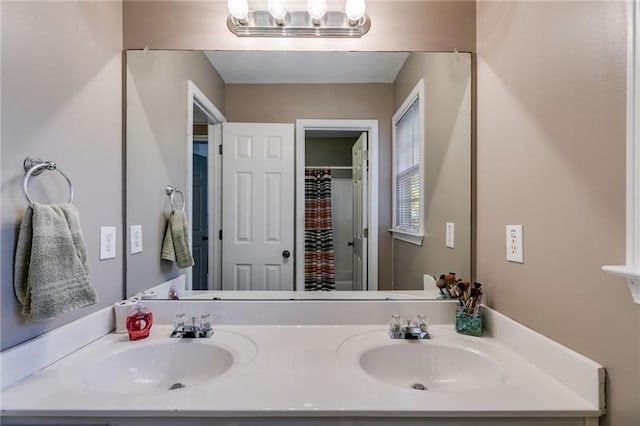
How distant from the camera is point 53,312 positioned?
81 centimetres

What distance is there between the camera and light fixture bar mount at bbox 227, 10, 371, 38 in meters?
1.28

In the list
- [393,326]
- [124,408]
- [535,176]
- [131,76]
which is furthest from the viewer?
[131,76]

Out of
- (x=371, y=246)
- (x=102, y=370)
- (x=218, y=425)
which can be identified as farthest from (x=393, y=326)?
(x=102, y=370)

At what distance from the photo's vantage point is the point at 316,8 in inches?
48.5

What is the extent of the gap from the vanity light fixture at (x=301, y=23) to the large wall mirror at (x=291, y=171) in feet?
0.26

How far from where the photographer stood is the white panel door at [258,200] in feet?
4.66

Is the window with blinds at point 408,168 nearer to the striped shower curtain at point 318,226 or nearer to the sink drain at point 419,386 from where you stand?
the striped shower curtain at point 318,226

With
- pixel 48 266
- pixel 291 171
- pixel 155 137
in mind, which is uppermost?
pixel 155 137

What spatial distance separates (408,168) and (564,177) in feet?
2.22

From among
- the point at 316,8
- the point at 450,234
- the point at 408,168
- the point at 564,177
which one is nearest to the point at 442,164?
the point at 408,168

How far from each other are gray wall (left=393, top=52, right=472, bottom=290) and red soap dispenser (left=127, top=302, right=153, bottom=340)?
38.9 inches

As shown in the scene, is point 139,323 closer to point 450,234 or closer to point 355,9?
point 450,234

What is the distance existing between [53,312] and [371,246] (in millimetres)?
1151

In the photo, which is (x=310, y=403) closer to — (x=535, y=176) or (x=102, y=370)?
(x=102, y=370)
